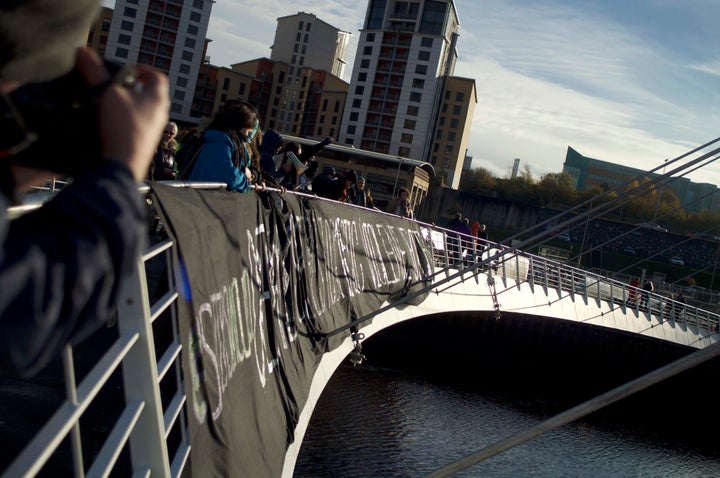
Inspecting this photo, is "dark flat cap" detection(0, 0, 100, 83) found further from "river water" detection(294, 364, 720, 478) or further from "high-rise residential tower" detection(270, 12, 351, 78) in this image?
"high-rise residential tower" detection(270, 12, 351, 78)

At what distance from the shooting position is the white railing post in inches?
94.7

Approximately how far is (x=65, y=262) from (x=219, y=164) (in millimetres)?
4255

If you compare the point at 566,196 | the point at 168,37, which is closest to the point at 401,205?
the point at 168,37

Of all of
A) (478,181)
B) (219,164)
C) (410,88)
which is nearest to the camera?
(219,164)

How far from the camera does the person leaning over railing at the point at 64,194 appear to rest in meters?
0.94

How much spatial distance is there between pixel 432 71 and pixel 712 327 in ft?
229

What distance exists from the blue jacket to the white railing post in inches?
104

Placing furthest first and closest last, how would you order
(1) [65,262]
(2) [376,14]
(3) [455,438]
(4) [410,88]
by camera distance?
1. (2) [376,14]
2. (4) [410,88]
3. (3) [455,438]
4. (1) [65,262]

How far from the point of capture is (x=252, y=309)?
183 inches

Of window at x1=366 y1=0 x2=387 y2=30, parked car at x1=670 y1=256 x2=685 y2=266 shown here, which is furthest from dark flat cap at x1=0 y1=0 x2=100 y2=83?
window at x1=366 y1=0 x2=387 y2=30

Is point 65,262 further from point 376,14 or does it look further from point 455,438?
point 376,14

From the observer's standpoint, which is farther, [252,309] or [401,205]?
[401,205]

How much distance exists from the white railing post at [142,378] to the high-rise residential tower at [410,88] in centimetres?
9027

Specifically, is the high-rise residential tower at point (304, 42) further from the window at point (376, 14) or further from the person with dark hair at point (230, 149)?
the person with dark hair at point (230, 149)
